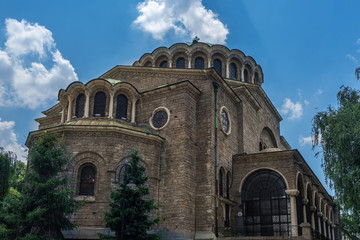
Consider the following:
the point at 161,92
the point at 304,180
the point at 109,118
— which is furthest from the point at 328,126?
the point at 109,118

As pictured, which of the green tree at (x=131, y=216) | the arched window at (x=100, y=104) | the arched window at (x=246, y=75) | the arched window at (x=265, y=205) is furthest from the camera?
the arched window at (x=246, y=75)

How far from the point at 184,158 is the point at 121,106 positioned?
14.9ft

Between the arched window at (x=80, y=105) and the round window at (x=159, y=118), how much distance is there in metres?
3.52

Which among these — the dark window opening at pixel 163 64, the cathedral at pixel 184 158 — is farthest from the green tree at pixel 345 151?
the dark window opening at pixel 163 64

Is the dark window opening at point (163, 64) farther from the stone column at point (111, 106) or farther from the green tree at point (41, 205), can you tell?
the green tree at point (41, 205)

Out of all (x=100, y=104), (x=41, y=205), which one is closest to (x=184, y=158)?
(x=100, y=104)

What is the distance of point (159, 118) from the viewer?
18.5 metres

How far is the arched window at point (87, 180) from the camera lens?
16156 millimetres

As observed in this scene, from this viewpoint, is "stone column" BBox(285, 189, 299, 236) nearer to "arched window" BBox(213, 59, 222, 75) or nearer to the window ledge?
the window ledge

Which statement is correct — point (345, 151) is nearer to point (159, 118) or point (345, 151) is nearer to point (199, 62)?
point (159, 118)

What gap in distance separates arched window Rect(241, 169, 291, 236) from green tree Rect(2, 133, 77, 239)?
8.38 metres

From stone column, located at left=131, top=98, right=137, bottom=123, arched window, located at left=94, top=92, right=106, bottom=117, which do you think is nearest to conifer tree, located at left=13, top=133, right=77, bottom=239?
arched window, located at left=94, top=92, right=106, bottom=117

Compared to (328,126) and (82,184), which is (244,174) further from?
(82,184)

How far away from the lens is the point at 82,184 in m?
16.3
